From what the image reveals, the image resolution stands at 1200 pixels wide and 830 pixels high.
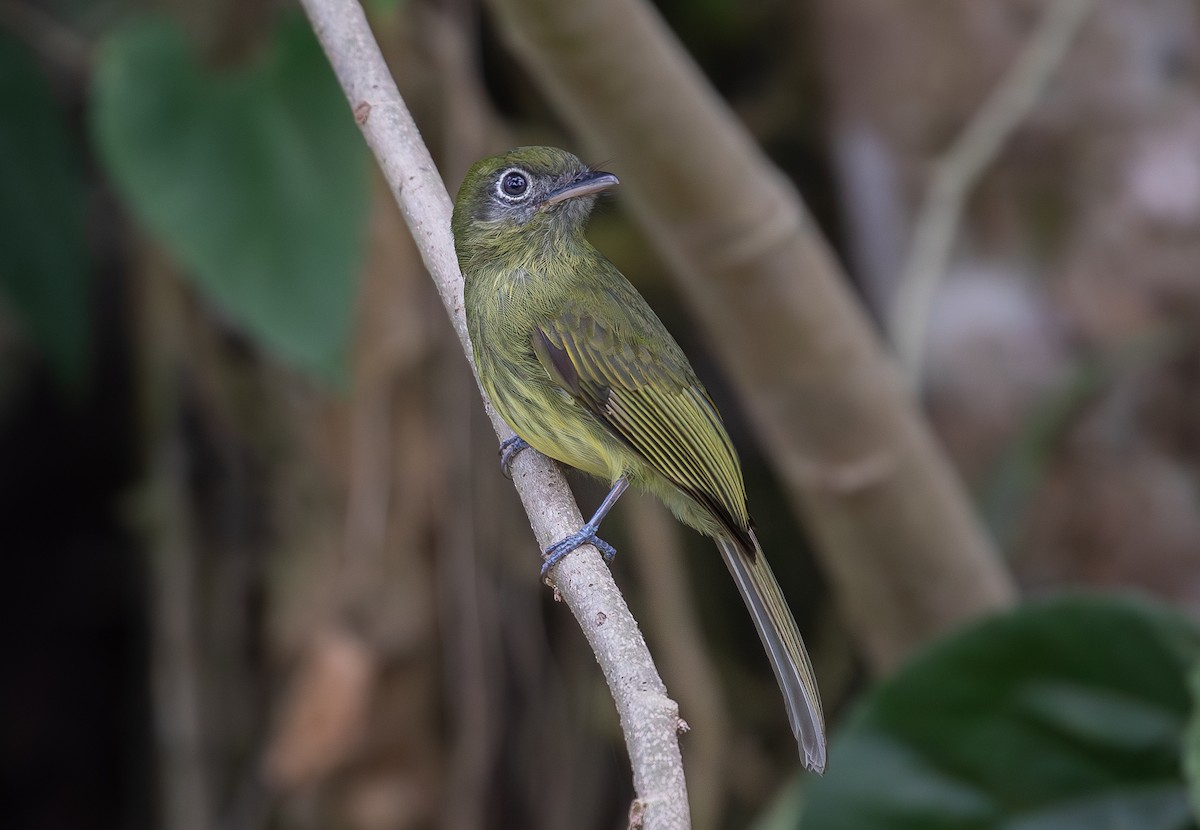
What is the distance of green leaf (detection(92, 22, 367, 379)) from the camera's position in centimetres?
263

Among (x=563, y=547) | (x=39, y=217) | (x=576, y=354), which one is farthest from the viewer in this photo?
(x=39, y=217)

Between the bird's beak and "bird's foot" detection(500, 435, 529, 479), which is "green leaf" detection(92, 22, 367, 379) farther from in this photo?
the bird's beak

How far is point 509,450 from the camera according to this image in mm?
1902

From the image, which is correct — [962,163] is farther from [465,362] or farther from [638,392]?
[638,392]

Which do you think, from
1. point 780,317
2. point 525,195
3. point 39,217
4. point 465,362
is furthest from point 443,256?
point 39,217

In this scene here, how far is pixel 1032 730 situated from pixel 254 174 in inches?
69.4

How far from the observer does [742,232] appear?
2.23m

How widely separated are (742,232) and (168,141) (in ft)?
3.97

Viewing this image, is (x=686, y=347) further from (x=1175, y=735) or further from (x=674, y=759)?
(x=674, y=759)

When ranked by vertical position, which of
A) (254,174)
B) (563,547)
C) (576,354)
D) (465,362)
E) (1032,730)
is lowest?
(1032,730)

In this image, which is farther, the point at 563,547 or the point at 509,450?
the point at 509,450

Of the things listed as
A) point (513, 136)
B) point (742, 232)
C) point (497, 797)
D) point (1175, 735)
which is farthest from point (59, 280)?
point (1175, 735)

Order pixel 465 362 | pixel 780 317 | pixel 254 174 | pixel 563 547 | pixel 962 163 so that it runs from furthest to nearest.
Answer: pixel 465 362
pixel 962 163
pixel 254 174
pixel 780 317
pixel 563 547

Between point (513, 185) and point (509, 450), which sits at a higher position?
point (513, 185)
